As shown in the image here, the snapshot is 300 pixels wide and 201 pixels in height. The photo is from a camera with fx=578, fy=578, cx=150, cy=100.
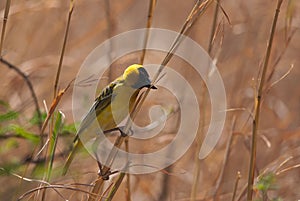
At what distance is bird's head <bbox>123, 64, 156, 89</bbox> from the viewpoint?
1801 millimetres

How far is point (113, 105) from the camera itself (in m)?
2.00

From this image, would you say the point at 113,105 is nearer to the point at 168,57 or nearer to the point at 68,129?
the point at 68,129

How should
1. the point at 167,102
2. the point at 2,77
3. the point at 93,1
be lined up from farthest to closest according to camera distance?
the point at 93,1, the point at 167,102, the point at 2,77

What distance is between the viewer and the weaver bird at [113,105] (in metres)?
1.94

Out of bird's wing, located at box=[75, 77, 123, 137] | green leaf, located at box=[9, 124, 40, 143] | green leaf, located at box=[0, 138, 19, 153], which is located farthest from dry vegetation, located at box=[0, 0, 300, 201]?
green leaf, located at box=[9, 124, 40, 143]

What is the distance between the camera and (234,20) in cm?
322

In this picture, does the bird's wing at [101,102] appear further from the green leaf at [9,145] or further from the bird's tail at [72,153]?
the green leaf at [9,145]

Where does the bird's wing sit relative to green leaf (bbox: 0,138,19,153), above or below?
above

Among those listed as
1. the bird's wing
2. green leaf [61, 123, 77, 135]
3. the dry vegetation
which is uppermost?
the dry vegetation

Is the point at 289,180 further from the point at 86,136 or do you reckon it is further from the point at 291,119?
the point at 86,136

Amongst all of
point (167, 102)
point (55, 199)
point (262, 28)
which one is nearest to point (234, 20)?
point (262, 28)

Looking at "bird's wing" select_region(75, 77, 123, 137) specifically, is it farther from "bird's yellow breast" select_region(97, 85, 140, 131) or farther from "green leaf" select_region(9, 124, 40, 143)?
"green leaf" select_region(9, 124, 40, 143)

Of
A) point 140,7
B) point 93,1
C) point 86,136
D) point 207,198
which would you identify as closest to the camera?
point 86,136

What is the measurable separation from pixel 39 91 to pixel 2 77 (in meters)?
0.31
